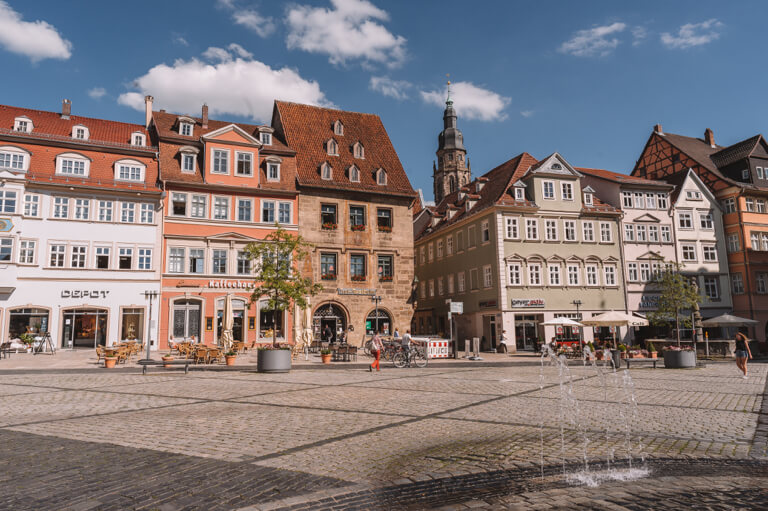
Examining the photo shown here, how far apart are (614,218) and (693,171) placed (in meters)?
10.3

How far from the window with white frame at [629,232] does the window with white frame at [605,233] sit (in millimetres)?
1555

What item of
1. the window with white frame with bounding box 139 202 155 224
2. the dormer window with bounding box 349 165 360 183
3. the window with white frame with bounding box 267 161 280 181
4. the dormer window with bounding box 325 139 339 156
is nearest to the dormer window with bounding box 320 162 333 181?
the dormer window with bounding box 349 165 360 183

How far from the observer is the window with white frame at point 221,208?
35.4m

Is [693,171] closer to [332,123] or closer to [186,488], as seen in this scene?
[332,123]

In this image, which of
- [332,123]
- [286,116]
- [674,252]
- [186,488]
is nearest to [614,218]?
[674,252]

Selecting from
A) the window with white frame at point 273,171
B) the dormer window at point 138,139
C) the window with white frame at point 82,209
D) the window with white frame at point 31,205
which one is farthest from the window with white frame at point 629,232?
the window with white frame at point 31,205

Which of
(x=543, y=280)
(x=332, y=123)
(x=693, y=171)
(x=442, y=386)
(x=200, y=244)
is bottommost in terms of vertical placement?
(x=442, y=386)

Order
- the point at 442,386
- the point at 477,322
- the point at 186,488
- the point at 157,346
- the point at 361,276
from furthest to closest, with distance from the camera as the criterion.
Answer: the point at 477,322 < the point at 361,276 < the point at 157,346 < the point at 442,386 < the point at 186,488

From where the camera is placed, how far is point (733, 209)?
45.8 metres

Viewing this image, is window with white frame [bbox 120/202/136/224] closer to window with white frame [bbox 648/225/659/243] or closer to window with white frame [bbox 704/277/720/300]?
window with white frame [bbox 648/225/659/243]

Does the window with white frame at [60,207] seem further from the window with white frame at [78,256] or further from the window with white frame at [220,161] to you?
the window with white frame at [220,161]

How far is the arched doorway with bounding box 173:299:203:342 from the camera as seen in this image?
3341cm

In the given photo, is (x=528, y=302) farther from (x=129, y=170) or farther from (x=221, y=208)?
(x=129, y=170)

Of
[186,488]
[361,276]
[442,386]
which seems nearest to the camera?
[186,488]
